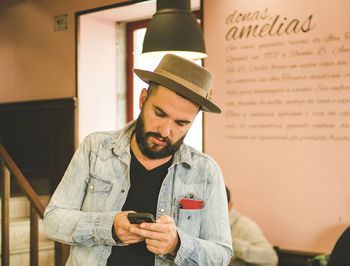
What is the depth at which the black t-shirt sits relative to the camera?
1613 mm

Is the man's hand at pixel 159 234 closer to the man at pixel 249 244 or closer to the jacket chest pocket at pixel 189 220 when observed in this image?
the jacket chest pocket at pixel 189 220

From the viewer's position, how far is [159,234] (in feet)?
4.71

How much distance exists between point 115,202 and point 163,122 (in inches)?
11.1

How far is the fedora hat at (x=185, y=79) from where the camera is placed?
1613mm

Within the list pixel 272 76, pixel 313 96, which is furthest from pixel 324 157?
pixel 272 76

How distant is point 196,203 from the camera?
1.65 meters

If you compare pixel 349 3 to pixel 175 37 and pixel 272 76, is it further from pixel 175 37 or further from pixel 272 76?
pixel 175 37

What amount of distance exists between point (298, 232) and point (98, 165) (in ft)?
8.78

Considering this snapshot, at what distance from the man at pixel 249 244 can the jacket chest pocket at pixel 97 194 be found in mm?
2275

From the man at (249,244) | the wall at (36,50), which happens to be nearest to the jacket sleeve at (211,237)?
the man at (249,244)

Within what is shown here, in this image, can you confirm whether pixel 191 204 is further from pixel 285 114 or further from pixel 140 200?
pixel 285 114

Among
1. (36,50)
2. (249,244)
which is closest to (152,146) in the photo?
(249,244)

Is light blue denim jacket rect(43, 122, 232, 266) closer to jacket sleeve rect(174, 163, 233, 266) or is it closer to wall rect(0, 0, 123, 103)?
jacket sleeve rect(174, 163, 233, 266)

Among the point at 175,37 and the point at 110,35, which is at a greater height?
the point at 110,35
